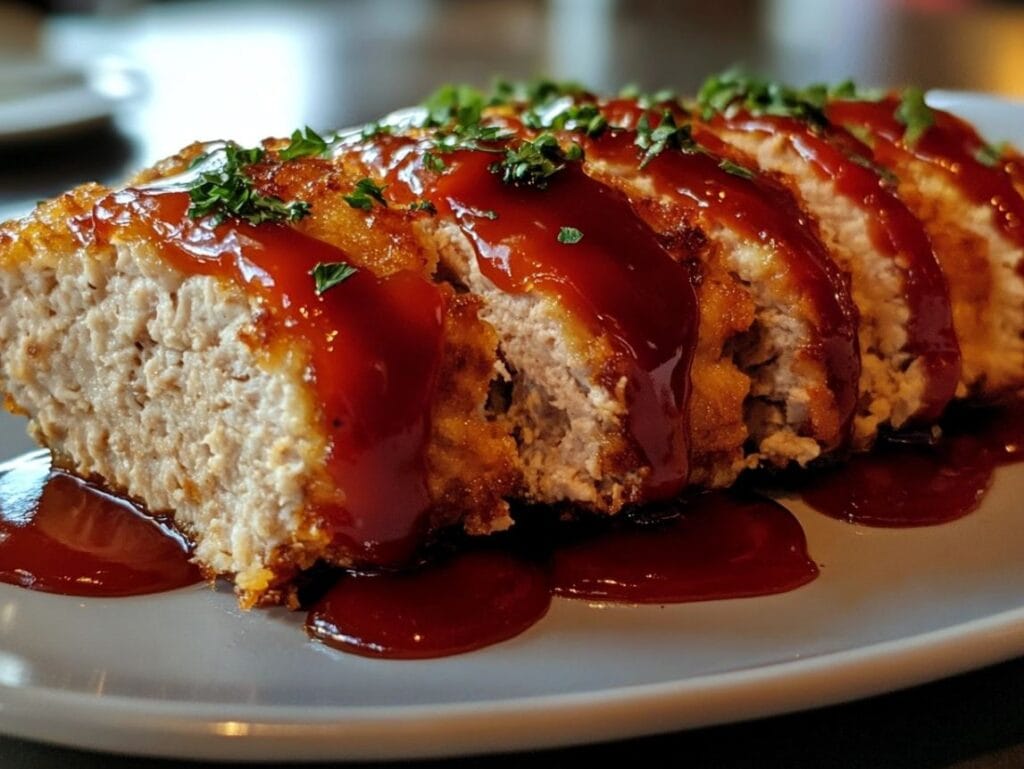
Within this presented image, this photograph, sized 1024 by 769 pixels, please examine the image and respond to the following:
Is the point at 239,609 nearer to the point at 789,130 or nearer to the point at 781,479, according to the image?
the point at 781,479

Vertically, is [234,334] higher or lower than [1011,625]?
higher

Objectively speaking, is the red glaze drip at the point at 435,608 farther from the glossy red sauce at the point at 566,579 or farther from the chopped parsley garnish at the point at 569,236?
the chopped parsley garnish at the point at 569,236

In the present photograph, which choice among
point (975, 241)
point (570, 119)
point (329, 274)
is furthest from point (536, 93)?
point (329, 274)

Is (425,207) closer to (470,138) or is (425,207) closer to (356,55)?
(470,138)

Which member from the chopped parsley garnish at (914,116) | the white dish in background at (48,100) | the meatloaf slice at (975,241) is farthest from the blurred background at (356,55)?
the meatloaf slice at (975,241)

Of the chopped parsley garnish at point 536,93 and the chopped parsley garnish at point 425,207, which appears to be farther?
the chopped parsley garnish at point 536,93

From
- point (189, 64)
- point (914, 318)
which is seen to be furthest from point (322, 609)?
point (189, 64)
